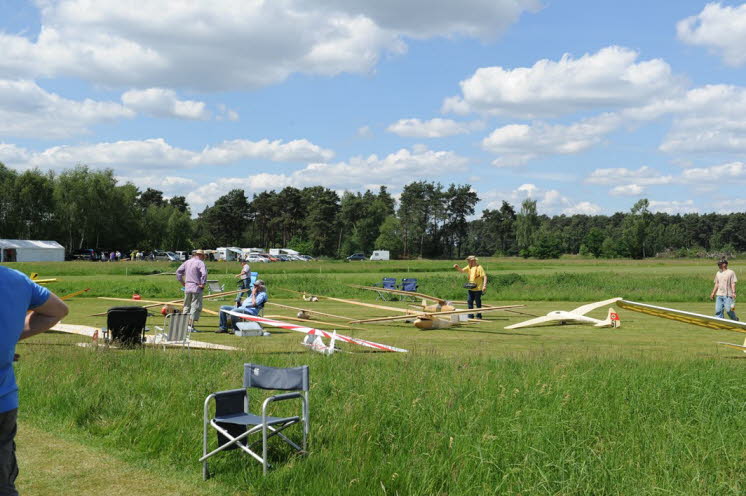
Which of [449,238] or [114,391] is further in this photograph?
[449,238]

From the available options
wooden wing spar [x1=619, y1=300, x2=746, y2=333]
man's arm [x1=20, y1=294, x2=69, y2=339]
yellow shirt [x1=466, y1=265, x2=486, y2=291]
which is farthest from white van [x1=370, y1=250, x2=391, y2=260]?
man's arm [x1=20, y1=294, x2=69, y2=339]

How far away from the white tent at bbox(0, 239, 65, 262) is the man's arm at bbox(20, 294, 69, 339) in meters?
78.8

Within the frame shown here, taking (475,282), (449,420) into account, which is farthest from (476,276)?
(449,420)

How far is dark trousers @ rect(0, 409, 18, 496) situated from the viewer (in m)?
3.57

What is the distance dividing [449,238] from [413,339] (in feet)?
362

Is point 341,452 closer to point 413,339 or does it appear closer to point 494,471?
point 494,471

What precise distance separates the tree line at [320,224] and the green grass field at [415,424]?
3390 inches

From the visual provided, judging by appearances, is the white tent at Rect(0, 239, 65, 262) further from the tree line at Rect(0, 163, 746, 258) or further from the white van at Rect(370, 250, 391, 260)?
the white van at Rect(370, 250, 391, 260)

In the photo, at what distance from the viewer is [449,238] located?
124438 millimetres

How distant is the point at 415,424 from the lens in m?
6.63

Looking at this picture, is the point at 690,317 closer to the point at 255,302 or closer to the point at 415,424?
the point at 415,424

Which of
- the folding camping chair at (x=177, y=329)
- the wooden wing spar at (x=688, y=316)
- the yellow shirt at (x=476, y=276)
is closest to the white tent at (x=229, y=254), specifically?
the yellow shirt at (x=476, y=276)

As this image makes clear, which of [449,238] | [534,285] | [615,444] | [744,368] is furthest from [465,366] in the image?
[449,238]

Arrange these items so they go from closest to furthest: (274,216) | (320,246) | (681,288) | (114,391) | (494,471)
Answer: (494,471), (114,391), (681,288), (320,246), (274,216)
